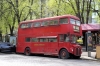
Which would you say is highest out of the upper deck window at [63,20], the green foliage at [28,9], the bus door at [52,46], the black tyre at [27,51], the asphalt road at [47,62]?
the green foliage at [28,9]

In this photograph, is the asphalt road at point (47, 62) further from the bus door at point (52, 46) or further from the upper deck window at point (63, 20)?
the upper deck window at point (63, 20)

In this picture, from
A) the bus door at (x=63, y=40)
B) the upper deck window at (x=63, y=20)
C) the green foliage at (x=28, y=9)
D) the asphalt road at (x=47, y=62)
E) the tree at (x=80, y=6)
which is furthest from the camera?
the green foliage at (x=28, y=9)

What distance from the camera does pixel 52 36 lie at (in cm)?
2372

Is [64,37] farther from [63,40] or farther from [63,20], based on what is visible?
→ [63,20]

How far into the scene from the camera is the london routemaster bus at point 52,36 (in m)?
22.1

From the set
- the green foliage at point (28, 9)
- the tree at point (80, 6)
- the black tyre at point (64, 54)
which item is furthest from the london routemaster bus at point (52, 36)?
the tree at point (80, 6)

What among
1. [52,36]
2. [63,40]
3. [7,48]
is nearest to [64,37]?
[63,40]

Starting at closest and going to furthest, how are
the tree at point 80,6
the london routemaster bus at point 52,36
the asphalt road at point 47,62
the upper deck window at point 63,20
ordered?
the asphalt road at point 47,62 < the london routemaster bus at point 52,36 < the upper deck window at point 63,20 < the tree at point 80,6

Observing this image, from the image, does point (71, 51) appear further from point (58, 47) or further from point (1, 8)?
point (1, 8)

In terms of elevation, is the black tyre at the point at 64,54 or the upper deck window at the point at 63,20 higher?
the upper deck window at the point at 63,20

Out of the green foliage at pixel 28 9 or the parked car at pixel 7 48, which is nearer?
the parked car at pixel 7 48

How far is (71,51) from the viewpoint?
21.7 meters

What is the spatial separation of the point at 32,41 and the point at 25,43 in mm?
1421

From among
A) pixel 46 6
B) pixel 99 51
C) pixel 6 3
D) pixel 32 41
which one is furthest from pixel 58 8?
pixel 99 51
